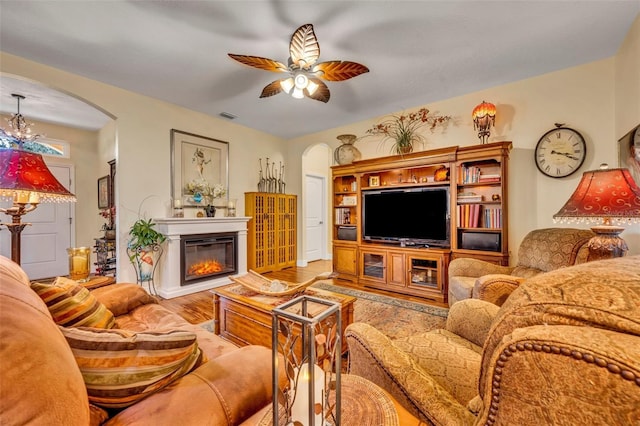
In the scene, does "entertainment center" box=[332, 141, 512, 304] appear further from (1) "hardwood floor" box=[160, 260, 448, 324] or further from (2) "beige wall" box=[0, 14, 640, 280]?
(2) "beige wall" box=[0, 14, 640, 280]

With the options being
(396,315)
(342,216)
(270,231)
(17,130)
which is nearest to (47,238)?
(17,130)

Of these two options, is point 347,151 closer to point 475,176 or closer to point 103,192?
point 475,176

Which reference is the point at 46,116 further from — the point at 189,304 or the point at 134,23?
the point at 189,304

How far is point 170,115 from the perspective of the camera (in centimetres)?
376

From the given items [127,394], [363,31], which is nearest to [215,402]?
[127,394]

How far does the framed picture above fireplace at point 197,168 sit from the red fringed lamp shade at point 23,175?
2.40m

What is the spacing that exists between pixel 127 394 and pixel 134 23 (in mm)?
2686

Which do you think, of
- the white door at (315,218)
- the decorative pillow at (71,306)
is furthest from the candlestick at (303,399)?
the white door at (315,218)

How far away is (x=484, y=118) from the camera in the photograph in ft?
10.2

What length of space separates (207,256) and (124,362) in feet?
11.6

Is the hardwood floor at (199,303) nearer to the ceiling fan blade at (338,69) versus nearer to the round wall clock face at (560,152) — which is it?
the round wall clock face at (560,152)

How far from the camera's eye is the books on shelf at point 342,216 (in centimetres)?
440

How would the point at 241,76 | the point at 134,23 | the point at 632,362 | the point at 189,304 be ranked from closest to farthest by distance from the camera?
the point at 632,362 → the point at 134,23 → the point at 241,76 → the point at 189,304

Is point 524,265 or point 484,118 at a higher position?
point 484,118
